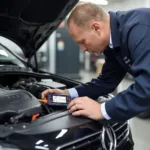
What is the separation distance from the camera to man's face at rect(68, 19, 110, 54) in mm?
1393

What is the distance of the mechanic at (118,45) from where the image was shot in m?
1.26

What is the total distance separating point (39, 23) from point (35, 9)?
183 mm

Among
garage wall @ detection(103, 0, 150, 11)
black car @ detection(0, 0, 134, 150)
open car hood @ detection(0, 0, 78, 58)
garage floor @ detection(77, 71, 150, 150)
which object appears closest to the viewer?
black car @ detection(0, 0, 134, 150)

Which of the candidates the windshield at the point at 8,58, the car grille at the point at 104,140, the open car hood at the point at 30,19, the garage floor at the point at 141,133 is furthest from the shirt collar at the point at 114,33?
the garage floor at the point at 141,133

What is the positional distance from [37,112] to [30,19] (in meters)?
1.12

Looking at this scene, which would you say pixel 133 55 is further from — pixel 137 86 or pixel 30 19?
pixel 30 19

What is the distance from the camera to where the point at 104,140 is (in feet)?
4.59

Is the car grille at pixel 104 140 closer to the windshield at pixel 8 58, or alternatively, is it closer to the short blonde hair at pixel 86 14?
the short blonde hair at pixel 86 14

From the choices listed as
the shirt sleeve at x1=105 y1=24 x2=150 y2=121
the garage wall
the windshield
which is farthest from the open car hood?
the garage wall

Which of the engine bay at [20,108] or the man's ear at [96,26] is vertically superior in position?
the man's ear at [96,26]

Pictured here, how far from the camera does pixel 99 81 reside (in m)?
1.89

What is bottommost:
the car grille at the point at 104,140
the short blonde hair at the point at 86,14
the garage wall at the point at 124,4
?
the garage wall at the point at 124,4

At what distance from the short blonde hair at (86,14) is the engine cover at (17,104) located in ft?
1.64

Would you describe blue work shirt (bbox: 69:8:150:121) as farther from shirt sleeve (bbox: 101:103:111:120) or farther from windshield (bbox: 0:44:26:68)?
windshield (bbox: 0:44:26:68)
